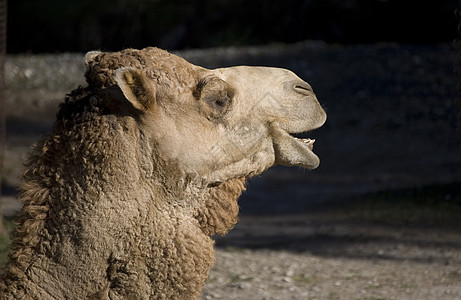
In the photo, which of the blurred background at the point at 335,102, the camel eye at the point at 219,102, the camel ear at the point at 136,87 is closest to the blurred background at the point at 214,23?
the blurred background at the point at 335,102

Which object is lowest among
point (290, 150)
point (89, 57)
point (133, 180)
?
point (133, 180)

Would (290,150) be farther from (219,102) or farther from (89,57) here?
(89,57)

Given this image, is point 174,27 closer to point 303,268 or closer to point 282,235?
point 282,235

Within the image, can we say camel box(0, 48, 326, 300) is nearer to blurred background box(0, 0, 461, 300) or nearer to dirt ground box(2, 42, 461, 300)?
blurred background box(0, 0, 461, 300)

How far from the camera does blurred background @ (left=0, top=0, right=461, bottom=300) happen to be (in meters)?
7.51

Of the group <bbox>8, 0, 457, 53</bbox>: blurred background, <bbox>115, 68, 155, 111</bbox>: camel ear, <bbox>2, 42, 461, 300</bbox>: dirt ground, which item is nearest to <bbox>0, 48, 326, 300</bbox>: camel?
<bbox>115, 68, 155, 111</bbox>: camel ear

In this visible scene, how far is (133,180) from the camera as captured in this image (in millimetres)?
2891

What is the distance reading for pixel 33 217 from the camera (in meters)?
2.88

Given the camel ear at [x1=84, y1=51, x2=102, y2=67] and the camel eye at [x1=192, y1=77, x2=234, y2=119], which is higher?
Answer: the camel ear at [x1=84, y1=51, x2=102, y2=67]

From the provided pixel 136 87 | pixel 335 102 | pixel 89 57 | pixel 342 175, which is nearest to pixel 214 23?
pixel 335 102

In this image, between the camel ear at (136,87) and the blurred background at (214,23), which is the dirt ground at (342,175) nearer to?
the blurred background at (214,23)

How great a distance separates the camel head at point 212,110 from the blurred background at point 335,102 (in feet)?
2.20

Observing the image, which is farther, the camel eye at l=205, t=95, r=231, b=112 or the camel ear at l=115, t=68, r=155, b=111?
the camel eye at l=205, t=95, r=231, b=112

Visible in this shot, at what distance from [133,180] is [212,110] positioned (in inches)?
17.8
